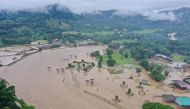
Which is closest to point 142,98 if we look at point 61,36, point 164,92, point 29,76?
point 164,92

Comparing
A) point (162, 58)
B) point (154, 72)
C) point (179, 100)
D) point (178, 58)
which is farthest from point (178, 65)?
point (179, 100)

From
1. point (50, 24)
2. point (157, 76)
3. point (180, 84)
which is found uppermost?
point (50, 24)

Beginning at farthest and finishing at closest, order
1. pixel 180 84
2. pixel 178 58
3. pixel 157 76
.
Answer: pixel 178 58, pixel 157 76, pixel 180 84

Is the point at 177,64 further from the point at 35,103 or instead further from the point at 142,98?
the point at 35,103

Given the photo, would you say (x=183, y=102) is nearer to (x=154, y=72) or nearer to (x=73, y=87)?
(x=154, y=72)

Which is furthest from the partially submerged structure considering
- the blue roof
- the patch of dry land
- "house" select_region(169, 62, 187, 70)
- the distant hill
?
the distant hill

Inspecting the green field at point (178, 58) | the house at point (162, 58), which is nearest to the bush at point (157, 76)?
the house at point (162, 58)

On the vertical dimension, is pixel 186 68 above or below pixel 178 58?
below

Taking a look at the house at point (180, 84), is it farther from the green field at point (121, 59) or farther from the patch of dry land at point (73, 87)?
the green field at point (121, 59)

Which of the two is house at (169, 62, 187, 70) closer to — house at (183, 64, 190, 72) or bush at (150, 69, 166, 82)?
house at (183, 64, 190, 72)
